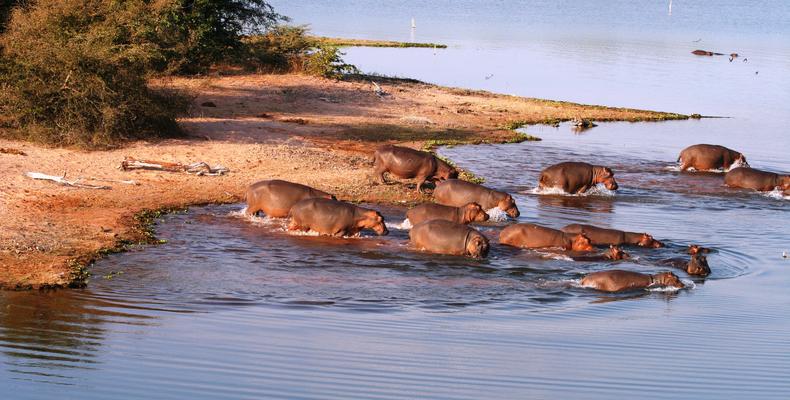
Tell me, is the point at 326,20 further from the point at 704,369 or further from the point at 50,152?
the point at 704,369

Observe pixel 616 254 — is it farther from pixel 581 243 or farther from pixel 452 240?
pixel 452 240

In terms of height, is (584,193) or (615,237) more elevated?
(584,193)

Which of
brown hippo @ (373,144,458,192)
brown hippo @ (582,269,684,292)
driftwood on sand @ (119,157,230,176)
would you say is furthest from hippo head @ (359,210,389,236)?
driftwood on sand @ (119,157,230,176)

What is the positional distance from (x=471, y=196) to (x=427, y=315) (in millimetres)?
5485

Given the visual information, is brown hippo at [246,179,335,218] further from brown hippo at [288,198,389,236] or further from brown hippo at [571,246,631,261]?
brown hippo at [571,246,631,261]

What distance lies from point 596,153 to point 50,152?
38.9 feet

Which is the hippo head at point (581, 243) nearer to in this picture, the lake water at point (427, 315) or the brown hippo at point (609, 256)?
the brown hippo at point (609, 256)

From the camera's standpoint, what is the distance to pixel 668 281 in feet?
43.4

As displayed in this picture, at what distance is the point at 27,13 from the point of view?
20984mm

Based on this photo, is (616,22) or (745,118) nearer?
(745,118)

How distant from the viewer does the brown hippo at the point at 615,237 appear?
15273 millimetres

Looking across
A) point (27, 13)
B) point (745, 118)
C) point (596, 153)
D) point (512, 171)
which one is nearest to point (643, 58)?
point (745, 118)

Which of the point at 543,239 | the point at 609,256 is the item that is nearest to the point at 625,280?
the point at 609,256

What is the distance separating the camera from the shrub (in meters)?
19.1
